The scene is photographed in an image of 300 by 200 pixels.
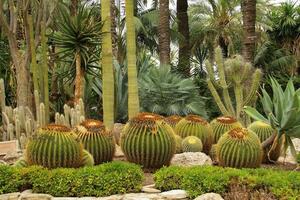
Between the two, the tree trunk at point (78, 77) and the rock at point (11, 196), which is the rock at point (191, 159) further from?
the tree trunk at point (78, 77)

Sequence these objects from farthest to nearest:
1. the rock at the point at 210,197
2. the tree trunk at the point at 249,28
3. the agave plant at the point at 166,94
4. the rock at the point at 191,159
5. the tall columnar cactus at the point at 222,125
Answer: the agave plant at the point at 166,94, the tree trunk at the point at 249,28, the tall columnar cactus at the point at 222,125, the rock at the point at 191,159, the rock at the point at 210,197

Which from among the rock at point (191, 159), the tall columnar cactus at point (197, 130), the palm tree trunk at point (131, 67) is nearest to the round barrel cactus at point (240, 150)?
the rock at point (191, 159)

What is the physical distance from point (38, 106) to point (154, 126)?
12.6 feet

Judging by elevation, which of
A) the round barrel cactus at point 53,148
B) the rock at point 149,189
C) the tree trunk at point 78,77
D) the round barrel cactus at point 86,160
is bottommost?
the rock at point 149,189

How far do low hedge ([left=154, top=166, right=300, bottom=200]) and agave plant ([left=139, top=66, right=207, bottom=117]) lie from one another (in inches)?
335

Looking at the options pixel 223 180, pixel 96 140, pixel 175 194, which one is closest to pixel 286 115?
pixel 223 180

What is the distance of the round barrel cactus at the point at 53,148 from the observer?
7.58 meters

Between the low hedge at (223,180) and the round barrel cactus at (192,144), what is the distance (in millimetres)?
1738

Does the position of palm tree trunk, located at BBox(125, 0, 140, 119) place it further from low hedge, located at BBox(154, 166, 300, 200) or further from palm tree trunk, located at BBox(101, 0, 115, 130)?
low hedge, located at BBox(154, 166, 300, 200)

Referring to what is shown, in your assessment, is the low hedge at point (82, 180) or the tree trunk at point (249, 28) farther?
the tree trunk at point (249, 28)

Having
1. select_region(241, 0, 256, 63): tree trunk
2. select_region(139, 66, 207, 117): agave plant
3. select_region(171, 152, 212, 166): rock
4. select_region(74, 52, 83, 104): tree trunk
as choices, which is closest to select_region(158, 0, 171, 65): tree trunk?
select_region(139, 66, 207, 117): agave plant

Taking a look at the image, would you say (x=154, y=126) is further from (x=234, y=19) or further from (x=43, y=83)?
(x=234, y=19)

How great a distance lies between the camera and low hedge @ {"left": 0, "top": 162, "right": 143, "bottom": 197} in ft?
23.2

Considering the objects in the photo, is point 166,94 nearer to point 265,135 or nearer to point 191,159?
point 265,135
